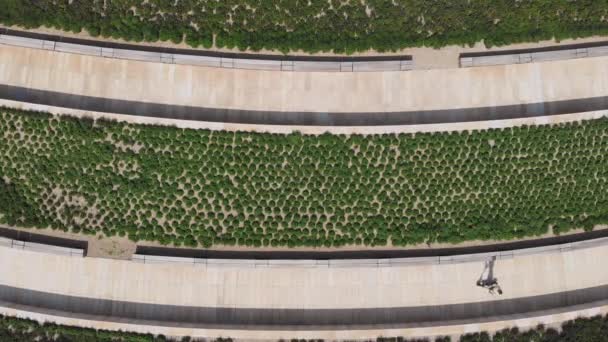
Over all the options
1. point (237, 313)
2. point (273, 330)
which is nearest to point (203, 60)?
point (237, 313)

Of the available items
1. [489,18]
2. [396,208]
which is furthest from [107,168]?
[489,18]

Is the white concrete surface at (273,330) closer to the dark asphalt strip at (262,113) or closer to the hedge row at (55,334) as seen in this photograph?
the hedge row at (55,334)

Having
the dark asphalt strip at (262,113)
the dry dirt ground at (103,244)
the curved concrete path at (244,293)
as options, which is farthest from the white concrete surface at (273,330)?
the dark asphalt strip at (262,113)

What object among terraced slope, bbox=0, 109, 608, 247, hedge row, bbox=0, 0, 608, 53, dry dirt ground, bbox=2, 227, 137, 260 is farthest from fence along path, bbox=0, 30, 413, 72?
dry dirt ground, bbox=2, 227, 137, 260

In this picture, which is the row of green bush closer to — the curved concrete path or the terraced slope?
the curved concrete path

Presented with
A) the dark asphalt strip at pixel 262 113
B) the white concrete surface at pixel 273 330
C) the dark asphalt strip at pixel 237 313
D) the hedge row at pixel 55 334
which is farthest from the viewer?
the dark asphalt strip at pixel 262 113

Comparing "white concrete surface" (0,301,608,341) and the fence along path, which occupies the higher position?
the fence along path
